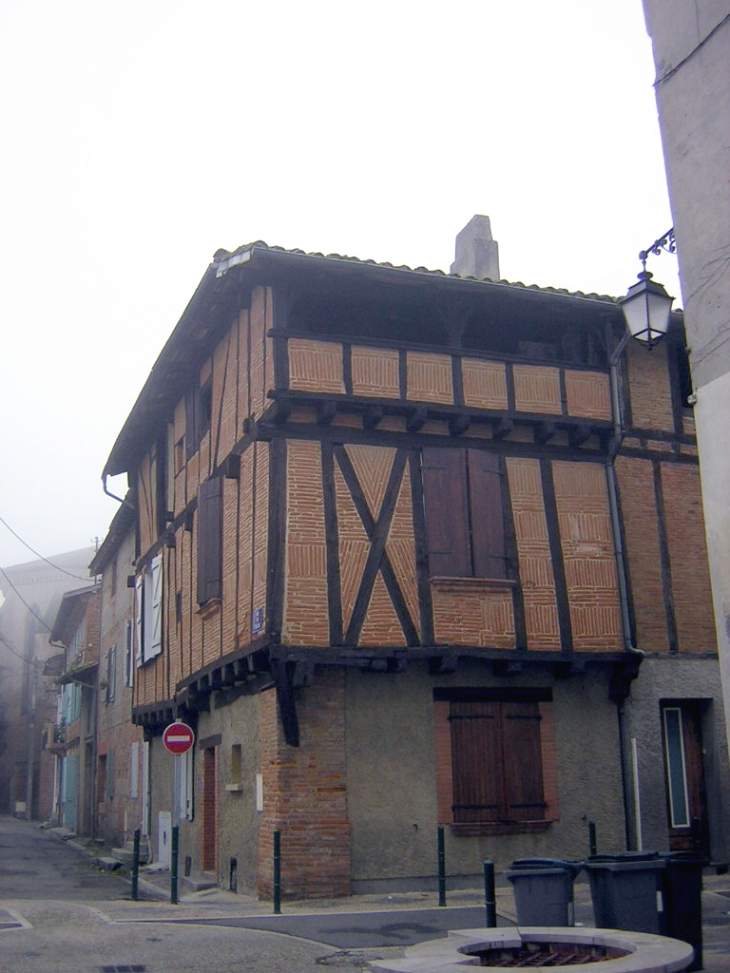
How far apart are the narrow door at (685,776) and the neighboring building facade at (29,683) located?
32676 mm

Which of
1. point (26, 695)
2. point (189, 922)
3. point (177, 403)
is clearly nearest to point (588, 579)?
point (189, 922)

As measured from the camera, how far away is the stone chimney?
1872 cm

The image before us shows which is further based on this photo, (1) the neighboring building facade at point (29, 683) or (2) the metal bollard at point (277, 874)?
(1) the neighboring building facade at point (29, 683)

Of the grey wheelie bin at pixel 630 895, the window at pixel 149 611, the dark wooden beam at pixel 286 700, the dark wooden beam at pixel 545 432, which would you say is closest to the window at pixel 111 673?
the window at pixel 149 611

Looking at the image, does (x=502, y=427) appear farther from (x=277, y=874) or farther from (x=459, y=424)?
(x=277, y=874)

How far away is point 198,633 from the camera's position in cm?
1753

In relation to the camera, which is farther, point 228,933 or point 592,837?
point 592,837

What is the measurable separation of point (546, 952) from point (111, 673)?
2327 centimetres

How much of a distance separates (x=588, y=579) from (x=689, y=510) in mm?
2126

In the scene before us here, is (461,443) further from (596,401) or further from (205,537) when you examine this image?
(205,537)

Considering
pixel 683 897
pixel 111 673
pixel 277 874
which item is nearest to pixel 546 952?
pixel 683 897

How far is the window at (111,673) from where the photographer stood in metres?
28.8

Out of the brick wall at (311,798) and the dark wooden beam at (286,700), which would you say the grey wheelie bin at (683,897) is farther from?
the dark wooden beam at (286,700)

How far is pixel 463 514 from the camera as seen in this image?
14633 millimetres
